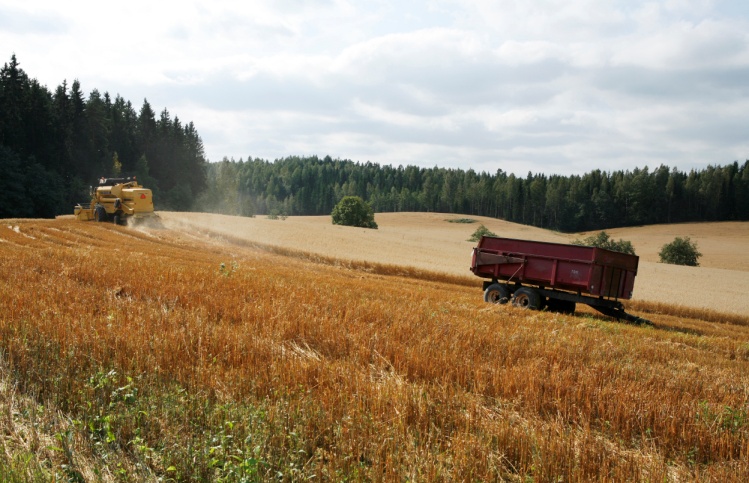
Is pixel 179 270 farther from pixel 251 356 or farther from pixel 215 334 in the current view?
pixel 251 356

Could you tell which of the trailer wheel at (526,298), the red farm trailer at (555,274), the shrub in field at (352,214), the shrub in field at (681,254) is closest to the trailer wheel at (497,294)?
the red farm trailer at (555,274)

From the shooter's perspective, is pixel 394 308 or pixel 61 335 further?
pixel 394 308

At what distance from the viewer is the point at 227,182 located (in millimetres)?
117625

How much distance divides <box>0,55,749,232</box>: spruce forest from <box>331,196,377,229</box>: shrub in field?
26.7 meters

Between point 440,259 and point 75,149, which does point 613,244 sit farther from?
point 75,149

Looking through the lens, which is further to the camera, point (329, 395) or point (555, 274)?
point (555, 274)

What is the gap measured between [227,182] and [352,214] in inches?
1869

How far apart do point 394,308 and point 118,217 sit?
2972cm

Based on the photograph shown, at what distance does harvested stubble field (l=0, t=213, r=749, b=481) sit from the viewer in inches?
153

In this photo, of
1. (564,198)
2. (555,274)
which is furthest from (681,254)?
(564,198)

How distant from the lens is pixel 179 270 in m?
12.6

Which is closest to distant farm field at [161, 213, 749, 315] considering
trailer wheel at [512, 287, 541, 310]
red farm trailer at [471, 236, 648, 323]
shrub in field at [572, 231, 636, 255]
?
shrub in field at [572, 231, 636, 255]

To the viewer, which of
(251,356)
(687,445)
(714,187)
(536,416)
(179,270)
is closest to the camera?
(687,445)

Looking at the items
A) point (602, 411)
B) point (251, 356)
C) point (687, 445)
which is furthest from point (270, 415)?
point (687, 445)
